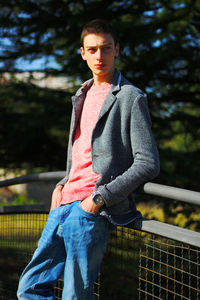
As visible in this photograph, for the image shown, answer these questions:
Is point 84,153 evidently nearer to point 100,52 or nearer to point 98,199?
point 98,199

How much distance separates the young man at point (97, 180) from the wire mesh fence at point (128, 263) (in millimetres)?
314

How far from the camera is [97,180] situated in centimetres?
211

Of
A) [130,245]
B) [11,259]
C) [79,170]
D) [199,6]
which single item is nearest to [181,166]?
[199,6]

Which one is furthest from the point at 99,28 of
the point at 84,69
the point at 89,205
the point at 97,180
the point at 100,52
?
the point at 84,69

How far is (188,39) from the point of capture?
5793 mm

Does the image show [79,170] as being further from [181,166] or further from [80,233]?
[181,166]

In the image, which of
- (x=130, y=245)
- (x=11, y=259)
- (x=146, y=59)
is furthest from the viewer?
(x=146, y=59)

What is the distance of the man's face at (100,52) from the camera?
2.26 m

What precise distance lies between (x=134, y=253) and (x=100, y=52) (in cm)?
116

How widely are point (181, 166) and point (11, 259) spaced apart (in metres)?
2.80

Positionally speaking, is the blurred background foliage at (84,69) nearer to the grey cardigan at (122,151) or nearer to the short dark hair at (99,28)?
the short dark hair at (99,28)

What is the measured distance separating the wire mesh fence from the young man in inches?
12.4

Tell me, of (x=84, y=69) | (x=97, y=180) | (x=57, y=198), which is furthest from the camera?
(x=84, y=69)

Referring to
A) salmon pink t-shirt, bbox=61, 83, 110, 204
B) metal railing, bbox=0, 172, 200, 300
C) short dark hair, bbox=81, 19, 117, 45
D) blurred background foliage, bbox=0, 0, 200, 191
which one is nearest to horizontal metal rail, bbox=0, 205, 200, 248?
metal railing, bbox=0, 172, 200, 300
